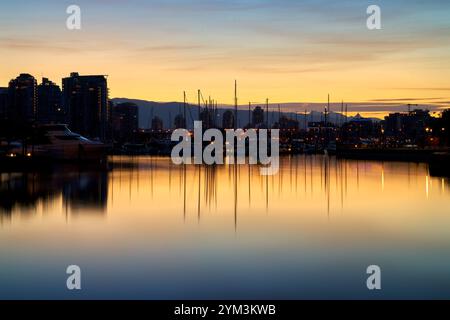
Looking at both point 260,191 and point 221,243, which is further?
point 260,191

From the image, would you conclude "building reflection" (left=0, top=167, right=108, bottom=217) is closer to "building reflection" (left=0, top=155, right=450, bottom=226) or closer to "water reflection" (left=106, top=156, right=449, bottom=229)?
"building reflection" (left=0, top=155, right=450, bottom=226)

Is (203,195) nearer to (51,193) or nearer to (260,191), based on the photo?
(260,191)

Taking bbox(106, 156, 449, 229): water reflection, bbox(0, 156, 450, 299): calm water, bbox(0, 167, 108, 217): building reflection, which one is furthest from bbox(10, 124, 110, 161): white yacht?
bbox(0, 156, 450, 299): calm water

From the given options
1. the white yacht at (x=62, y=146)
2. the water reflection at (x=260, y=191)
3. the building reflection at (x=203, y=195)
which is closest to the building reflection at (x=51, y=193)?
the building reflection at (x=203, y=195)

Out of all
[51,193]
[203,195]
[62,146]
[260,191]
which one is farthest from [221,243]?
[62,146]

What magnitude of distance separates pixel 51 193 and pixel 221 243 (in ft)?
51.1

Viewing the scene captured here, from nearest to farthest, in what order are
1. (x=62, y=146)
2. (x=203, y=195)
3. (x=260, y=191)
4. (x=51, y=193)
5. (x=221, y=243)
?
(x=221, y=243) < (x=51, y=193) < (x=203, y=195) < (x=260, y=191) < (x=62, y=146)

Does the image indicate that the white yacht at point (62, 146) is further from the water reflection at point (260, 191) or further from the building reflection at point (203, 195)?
the water reflection at point (260, 191)

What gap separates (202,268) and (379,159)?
78698 millimetres

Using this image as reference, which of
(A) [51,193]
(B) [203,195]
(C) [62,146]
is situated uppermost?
(C) [62,146]

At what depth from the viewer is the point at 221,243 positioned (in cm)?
1816

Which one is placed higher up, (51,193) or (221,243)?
(51,193)

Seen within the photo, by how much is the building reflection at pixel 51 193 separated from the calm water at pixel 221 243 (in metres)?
0.09
